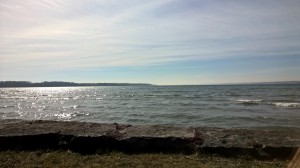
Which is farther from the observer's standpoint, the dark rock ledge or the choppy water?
the choppy water

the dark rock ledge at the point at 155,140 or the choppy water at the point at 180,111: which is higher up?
the dark rock ledge at the point at 155,140

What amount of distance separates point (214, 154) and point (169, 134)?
104 centimetres

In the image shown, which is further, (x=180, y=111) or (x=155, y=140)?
(x=180, y=111)

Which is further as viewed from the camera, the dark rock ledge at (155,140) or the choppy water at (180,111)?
the choppy water at (180,111)

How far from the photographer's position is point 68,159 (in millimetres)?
5211

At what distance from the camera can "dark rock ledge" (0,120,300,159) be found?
5.45 m

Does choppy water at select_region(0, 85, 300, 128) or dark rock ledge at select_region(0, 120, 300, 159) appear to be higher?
dark rock ledge at select_region(0, 120, 300, 159)

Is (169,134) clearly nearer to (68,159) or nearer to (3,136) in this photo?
(68,159)

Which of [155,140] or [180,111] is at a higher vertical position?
[155,140]

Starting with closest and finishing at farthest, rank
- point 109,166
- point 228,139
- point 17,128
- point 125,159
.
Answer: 1. point 109,166
2. point 125,159
3. point 228,139
4. point 17,128

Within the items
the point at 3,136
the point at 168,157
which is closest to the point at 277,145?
the point at 168,157

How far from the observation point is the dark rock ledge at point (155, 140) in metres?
5.45

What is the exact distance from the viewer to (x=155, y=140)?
5.84 meters

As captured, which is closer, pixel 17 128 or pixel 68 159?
pixel 68 159
